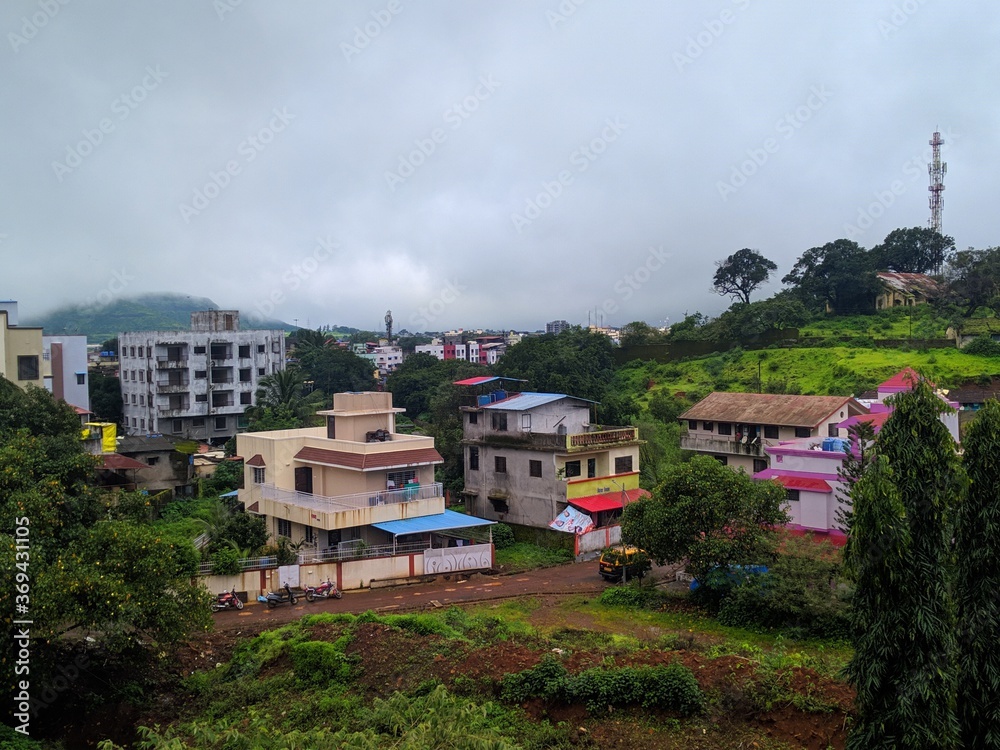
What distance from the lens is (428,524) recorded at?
2731cm

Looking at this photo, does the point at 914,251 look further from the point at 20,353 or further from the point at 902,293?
the point at 20,353

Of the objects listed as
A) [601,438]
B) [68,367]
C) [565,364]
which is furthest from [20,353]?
[565,364]

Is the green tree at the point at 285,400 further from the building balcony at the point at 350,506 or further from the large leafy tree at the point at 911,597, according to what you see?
the large leafy tree at the point at 911,597

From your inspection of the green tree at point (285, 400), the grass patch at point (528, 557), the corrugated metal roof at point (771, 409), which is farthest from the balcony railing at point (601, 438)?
the green tree at point (285, 400)

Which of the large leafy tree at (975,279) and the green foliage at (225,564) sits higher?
the large leafy tree at (975,279)

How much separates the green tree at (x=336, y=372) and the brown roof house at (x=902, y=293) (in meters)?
46.8

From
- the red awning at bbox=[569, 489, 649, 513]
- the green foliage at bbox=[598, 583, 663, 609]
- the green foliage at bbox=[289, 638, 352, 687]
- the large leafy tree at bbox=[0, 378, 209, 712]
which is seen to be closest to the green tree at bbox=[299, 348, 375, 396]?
the red awning at bbox=[569, 489, 649, 513]

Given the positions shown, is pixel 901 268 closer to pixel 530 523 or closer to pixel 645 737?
pixel 530 523

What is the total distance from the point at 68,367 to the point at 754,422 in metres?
41.7

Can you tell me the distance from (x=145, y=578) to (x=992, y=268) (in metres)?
66.4

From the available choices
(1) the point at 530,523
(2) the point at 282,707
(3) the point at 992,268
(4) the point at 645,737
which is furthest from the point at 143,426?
(3) the point at 992,268

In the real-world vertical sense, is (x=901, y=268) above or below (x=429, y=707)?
above

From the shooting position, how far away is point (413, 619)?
18625mm

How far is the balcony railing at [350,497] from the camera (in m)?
27.2
